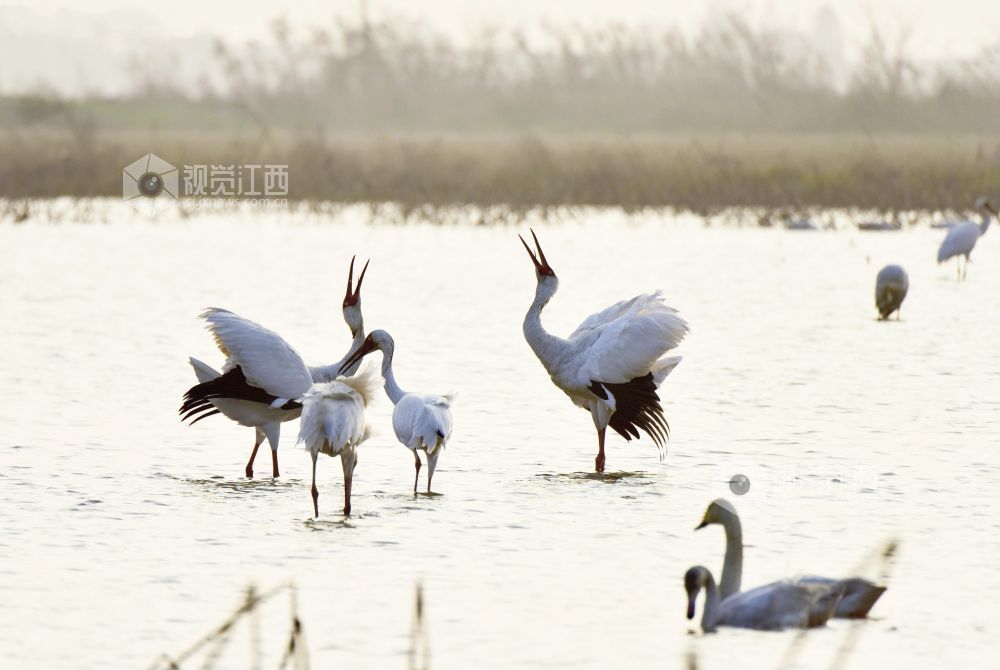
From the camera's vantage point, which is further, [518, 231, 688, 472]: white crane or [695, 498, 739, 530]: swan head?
[518, 231, 688, 472]: white crane

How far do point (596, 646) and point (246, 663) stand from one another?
41.6 inches

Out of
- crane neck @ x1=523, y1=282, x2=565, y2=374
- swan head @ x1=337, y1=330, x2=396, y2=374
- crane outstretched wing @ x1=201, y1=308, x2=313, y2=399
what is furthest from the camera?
crane neck @ x1=523, y1=282, x2=565, y2=374

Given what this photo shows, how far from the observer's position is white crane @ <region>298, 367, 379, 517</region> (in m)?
6.88

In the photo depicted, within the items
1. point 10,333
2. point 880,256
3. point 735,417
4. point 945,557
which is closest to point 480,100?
point 880,256

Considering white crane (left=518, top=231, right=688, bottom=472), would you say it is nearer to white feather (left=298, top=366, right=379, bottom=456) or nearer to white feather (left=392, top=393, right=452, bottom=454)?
white feather (left=392, top=393, right=452, bottom=454)

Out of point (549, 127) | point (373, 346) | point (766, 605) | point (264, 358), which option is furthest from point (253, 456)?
point (549, 127)

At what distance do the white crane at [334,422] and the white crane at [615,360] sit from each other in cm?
161

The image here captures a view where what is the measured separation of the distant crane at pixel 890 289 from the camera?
14.6m

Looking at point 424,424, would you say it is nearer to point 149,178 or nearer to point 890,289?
point 890,289

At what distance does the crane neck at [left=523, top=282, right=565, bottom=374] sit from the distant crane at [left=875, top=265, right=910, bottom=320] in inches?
258

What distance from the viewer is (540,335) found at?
859cm

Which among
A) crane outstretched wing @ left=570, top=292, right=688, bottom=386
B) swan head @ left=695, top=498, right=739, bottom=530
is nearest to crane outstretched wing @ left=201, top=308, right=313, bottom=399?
crane outstretched wing @ left=570, top=292, right=688, bottom=386

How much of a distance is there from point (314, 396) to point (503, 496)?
1.08 meters

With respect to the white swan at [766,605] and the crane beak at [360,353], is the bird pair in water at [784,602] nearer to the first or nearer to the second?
the white swan at [766,605]
